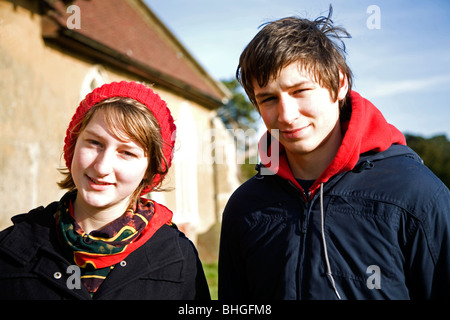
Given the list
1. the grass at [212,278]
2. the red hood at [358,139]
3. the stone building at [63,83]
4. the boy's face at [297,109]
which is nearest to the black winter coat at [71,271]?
the red hood at [358,139]

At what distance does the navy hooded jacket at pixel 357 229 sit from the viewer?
6.07 feet

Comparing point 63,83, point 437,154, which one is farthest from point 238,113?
point 63,83

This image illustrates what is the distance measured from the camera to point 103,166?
82.4 inches

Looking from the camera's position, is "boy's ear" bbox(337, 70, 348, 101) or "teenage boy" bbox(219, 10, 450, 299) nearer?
"teenage boy" bbox(219, 10, 450, 299)

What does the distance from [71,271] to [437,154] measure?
88.6ft

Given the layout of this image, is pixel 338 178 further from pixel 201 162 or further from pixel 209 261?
pixel 201 162

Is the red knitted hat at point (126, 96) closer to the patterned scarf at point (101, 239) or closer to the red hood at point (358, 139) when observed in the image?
the patterned scarf at point (101, 239)

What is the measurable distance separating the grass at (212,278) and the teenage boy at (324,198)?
4418mm

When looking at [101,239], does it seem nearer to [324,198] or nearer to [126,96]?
[126,96]

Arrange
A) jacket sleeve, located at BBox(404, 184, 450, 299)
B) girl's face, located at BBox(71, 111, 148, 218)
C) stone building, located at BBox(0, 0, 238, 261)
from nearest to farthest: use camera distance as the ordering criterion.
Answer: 1. jacket sleeve, located at BBox(404, 184, 450, 299)
2. girl's face, located at BBox(71, 111, 148, 218)
3. stone building, located at BBox(0, 0, 238, 261)

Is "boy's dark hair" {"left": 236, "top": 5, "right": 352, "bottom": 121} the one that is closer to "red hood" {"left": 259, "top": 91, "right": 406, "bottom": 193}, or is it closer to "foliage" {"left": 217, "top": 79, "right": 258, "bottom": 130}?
"red hood" {"left": 259, "top": 91, "right": 406, "bottom": 193}

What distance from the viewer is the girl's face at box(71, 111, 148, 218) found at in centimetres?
214

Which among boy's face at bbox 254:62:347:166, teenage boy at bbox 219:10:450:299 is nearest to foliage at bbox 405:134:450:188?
teenage boy at bbox 219:10:450:299

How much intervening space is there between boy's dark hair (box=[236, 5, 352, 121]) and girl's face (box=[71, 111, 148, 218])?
760mm
